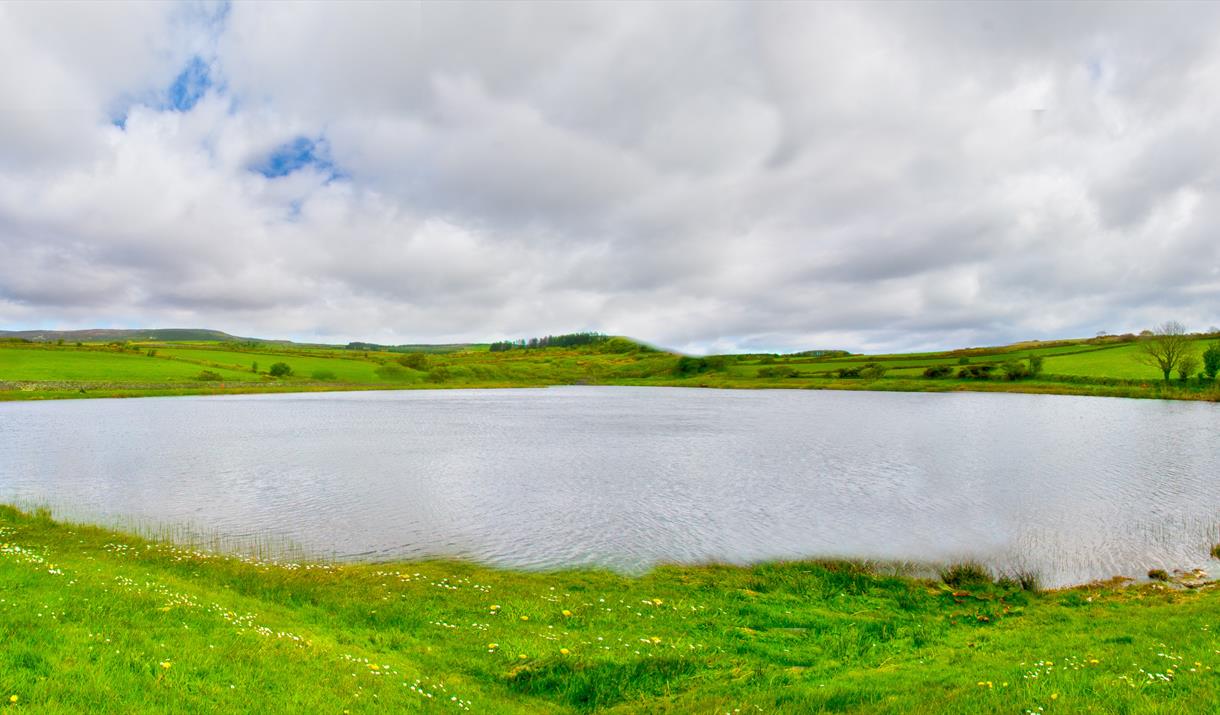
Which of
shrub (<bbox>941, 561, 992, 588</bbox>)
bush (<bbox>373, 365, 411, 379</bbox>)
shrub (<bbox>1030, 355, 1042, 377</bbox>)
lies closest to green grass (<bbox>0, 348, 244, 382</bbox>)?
bush (<bbox>373, 365, 411, 379</bbox>)

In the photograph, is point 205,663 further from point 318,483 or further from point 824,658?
point 318,483

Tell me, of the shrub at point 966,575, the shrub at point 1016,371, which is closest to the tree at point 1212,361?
the shrub at point 1016,371

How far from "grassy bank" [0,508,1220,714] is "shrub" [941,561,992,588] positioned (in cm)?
27

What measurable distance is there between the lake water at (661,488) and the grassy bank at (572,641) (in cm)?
378

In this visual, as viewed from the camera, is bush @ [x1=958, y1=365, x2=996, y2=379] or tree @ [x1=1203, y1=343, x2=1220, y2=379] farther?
bush @ [x1=958, y1=365, x2=996, y2=379]

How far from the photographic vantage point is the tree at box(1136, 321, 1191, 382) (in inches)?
3875

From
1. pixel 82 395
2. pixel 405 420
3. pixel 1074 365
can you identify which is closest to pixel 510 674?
pixel 405 420

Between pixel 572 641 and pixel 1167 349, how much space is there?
127 m

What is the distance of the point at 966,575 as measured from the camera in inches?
721

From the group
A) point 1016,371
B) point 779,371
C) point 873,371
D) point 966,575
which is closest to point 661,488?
point 966,575

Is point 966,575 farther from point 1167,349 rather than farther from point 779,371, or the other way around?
point 779,371

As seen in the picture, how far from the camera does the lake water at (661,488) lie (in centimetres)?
2192

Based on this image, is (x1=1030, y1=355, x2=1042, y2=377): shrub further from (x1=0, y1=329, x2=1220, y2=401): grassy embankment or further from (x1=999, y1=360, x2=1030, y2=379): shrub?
(x1=0, y1=329, x2=1220, y2=401): grassy embankment

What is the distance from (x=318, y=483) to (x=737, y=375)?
161596mm
